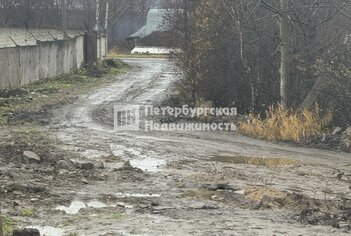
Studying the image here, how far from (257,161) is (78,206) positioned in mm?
5259

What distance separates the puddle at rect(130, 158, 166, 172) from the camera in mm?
11102

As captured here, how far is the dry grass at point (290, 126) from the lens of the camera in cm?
1487

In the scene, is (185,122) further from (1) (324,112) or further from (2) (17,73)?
(2) (17,73)

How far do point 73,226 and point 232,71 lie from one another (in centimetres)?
1277

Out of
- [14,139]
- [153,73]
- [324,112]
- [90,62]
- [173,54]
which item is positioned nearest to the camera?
[14,139]

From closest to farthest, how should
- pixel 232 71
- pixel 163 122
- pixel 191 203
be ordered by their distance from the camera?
pixel 191 203 → pixel 163 122 → pixel 232 71

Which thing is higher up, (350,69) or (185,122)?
(350,69)

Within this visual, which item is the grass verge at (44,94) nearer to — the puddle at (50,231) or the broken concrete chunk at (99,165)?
the broken concrete chunk at (99,165)

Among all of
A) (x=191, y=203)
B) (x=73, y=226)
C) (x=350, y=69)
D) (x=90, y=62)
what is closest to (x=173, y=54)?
(x=350, y=69)

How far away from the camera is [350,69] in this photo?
14469mm
